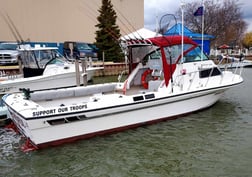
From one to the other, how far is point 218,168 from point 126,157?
5.80 feet

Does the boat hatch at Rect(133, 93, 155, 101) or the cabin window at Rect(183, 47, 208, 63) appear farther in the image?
the cabin window at Rect(183, 47, 208, 63)

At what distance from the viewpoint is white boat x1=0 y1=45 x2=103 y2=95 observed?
42.4ft

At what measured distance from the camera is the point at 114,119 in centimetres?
666

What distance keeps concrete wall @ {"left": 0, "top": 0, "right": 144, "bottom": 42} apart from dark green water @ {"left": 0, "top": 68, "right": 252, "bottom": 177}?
17.7 m

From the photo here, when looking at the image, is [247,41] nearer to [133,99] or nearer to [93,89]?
[93,89]

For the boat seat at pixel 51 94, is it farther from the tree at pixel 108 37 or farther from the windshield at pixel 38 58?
the tree at pixel 108 37

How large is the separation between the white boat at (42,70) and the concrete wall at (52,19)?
35.1ft

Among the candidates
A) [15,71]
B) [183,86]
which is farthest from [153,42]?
[15,71]

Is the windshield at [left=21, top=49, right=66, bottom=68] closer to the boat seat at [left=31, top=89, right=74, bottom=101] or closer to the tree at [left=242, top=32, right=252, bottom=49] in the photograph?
the boat seat at [left=31, top=89, right=74, bottom=101]

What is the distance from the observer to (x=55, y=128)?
589 cm

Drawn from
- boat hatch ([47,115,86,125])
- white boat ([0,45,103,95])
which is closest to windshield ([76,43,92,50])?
white boat ([0,45,103,95])

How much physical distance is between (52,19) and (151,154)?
2568cm

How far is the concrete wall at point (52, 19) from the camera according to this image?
83.9ft

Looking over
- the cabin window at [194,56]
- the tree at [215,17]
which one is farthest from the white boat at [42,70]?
the tree at [215,17]
